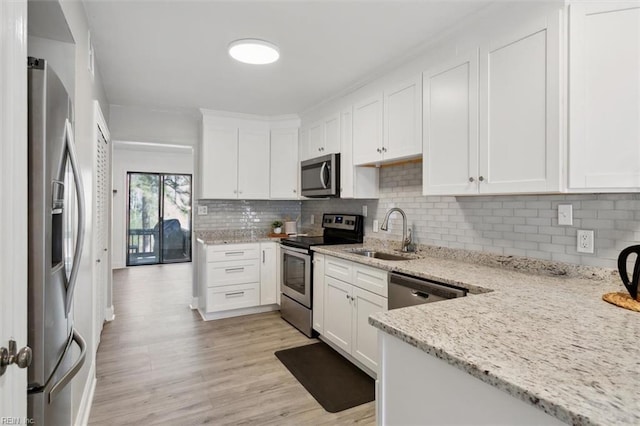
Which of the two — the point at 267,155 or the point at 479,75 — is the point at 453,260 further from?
the point at 267,155

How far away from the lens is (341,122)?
11.2 ft

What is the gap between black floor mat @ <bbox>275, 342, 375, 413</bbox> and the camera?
2.28m

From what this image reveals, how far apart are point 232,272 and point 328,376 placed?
1.76m

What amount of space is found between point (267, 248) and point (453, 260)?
86.4 inches

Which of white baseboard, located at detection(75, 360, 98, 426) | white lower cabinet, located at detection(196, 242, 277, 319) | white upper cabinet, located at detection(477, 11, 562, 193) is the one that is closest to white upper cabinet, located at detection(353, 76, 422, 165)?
white upper cabinet, located at detection(477, 11, 562, 193)

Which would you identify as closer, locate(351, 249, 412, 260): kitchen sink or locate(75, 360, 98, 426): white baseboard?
locate(75, 360, 98, 426): white baseboard

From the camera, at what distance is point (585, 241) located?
1832 mm

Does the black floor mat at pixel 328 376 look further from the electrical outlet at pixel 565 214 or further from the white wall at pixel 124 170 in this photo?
the white wall at pixel 124 170

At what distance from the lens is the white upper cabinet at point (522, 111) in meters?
1.67

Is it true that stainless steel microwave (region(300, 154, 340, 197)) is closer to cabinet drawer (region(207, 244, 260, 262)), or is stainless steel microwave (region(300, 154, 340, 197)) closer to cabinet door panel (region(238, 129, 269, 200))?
cabinet door panel (region(238, 129, 269, 200))

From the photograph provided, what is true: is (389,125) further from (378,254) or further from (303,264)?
(303,264)

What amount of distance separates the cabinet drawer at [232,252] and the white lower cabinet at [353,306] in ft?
3.94

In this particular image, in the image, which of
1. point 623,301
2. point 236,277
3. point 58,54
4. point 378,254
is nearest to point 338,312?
point 378,254

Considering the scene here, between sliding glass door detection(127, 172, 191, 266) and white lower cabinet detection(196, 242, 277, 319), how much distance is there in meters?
3.66
